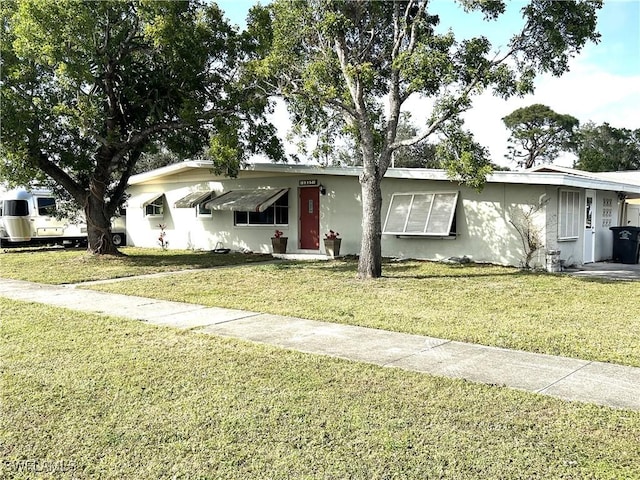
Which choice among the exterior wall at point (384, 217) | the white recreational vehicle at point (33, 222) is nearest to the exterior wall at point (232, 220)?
the exterior wall at point (384, 217)

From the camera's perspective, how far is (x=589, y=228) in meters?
16.0

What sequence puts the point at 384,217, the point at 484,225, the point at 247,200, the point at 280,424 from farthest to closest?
1. the point at 247,200
2. the point at 384,217
3. the point at 484,225
4. the point at 280,424

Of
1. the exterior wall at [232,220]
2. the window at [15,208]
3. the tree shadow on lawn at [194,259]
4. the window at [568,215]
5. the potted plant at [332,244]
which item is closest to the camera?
the window at [568,215]

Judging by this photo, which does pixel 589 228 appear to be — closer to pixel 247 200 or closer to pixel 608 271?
pixel 608 271

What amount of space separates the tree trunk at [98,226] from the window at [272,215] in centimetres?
459

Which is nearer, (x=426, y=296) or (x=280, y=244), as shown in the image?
(x=426, y=296)

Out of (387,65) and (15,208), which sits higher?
(387,65)

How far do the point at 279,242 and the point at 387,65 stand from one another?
6860 millimetres

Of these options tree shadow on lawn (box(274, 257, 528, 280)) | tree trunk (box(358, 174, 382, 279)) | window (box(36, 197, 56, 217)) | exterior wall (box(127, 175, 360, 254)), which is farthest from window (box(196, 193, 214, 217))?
tree trunk (box(358, 174, 382, 279))

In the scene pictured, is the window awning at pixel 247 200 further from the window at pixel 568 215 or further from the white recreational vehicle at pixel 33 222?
the window at pixel 568 215

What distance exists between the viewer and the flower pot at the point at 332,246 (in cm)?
1734

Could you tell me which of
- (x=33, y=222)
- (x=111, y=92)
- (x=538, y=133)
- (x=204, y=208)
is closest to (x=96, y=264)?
(x=111, y=92)

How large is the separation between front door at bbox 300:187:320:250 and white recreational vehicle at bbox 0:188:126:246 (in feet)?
34.8

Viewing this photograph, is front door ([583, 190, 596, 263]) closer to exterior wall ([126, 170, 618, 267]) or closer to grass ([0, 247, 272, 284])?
exterior wall ([126, 170, 618, 267])
